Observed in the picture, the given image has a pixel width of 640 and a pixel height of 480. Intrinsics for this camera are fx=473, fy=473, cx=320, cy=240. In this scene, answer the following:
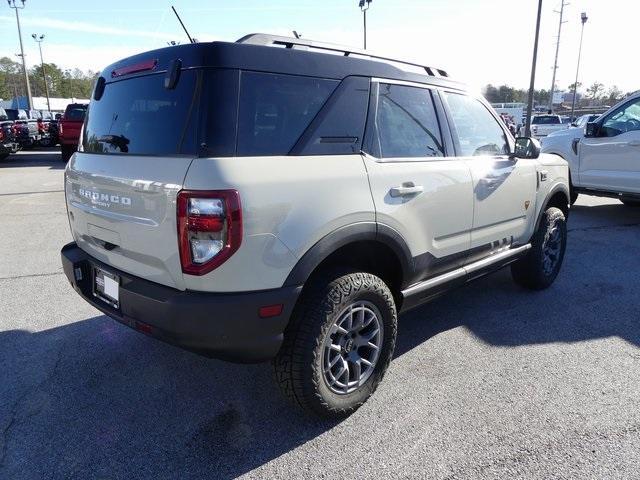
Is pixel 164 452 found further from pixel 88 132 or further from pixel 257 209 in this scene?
pixel 88 132

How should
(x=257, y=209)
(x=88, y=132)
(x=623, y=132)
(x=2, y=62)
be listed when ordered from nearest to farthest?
(x=257, y=209) < (x=88, y=132) < (x=623, y=132) < (x=2, y=62)

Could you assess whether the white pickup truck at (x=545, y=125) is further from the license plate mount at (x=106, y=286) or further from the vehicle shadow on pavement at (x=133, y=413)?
the license plate mount at (x=106, y=286)

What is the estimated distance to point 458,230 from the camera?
10.6ft

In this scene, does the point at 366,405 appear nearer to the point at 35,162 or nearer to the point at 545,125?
the point at 35,162

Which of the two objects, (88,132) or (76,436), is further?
(88,132)

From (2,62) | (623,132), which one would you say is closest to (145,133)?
(623,132)

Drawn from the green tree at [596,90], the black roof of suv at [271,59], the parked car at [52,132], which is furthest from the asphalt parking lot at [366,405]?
the green tree at [596,90]

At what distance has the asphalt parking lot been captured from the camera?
2.30 meters

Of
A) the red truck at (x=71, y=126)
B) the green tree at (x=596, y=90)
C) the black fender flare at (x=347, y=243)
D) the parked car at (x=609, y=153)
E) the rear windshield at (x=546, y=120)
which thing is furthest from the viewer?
the green tree at (x=596, y=90)

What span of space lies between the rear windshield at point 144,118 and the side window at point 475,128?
1.89 meters

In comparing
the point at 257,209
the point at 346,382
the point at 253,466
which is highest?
the point at 257,209

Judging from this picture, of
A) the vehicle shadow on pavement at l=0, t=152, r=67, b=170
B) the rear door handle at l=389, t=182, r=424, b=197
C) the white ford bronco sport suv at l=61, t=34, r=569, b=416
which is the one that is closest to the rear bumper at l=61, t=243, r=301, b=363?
the white ford bronco sport suv at l=61, t=34, r=569, b=416

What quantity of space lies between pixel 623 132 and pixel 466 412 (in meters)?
6.49

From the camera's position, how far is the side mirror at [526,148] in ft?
12.6
